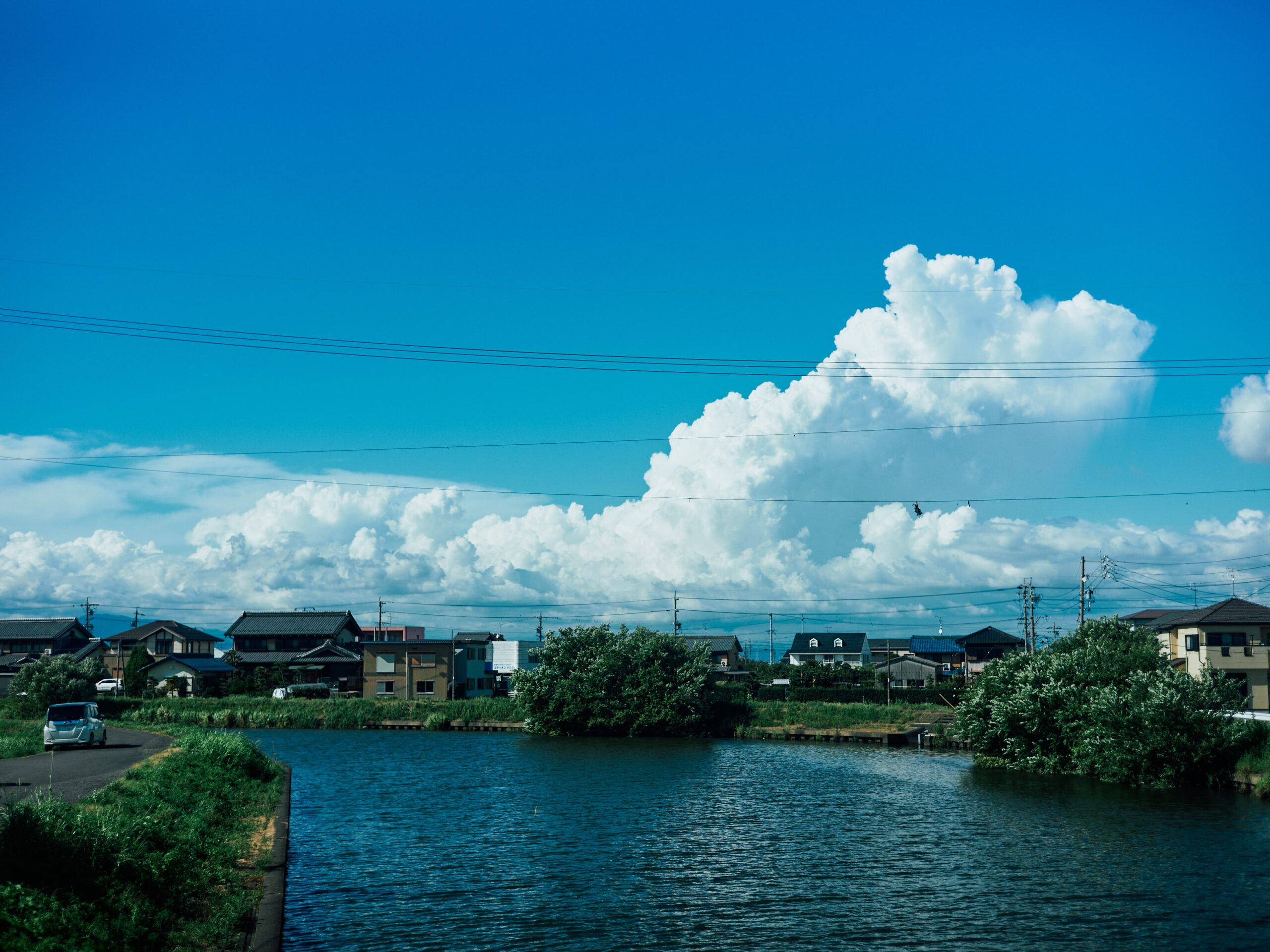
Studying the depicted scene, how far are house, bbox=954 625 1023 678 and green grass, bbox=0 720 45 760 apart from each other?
111 metres

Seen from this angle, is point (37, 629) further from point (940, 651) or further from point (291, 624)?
point (940, 651)

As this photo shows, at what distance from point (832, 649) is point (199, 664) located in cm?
10229

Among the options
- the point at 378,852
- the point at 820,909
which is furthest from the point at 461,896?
the point at 820,909

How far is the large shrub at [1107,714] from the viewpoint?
140ft

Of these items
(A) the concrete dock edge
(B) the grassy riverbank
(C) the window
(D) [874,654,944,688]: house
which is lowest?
(D) [874,654,944,688]: house

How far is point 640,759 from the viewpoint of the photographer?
5756 centimetres

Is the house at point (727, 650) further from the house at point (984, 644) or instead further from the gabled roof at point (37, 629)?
the gabled roof at point (37, 629)

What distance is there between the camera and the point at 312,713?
270 ft

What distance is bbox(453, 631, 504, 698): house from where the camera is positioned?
105438 mm

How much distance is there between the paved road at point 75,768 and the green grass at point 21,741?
0.93m

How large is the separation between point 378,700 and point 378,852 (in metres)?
63.7

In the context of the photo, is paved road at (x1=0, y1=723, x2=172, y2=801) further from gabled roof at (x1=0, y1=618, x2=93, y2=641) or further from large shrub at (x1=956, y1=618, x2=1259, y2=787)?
gabled roof at (x1=0, y1=618, x2=93, y2=641)


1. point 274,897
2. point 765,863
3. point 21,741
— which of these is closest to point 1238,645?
point 765,863

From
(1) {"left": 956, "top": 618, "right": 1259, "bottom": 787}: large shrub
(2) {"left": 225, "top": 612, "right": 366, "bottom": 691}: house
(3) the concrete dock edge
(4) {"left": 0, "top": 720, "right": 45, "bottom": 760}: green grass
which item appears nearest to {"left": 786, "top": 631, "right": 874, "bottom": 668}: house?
(2) {"left": 225, "top": 612, "right": 366, "bottom": 691}: house
